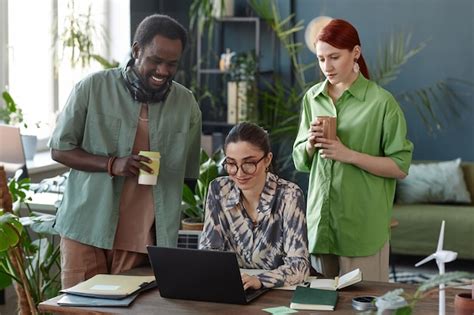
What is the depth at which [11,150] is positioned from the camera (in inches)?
183

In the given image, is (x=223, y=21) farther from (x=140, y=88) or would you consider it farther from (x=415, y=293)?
(x=415, y=293)

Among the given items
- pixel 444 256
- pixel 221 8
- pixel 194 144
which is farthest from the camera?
pixel 221 8

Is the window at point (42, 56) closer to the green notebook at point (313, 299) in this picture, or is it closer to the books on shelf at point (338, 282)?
the books on shelf at point (338, 282)

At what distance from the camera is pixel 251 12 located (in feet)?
25.6

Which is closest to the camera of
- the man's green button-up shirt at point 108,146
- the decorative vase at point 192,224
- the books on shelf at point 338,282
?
the books on shelf at point 338,282

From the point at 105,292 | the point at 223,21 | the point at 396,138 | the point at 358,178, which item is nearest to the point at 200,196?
the point at 358,178

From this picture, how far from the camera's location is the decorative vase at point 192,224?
4477 mm

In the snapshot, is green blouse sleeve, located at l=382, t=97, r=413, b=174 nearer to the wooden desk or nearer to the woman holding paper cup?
the woman holding paper cup

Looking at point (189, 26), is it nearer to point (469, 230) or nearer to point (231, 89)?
point (231, 89)

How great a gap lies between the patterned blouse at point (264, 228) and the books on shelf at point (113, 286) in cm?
25

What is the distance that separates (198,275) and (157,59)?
0.83 metres

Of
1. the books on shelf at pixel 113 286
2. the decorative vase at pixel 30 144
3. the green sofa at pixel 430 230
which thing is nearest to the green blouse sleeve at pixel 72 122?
the books on shelf at pixel 113 286

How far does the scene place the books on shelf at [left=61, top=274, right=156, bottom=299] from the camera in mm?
2832

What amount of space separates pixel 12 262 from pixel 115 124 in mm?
960
